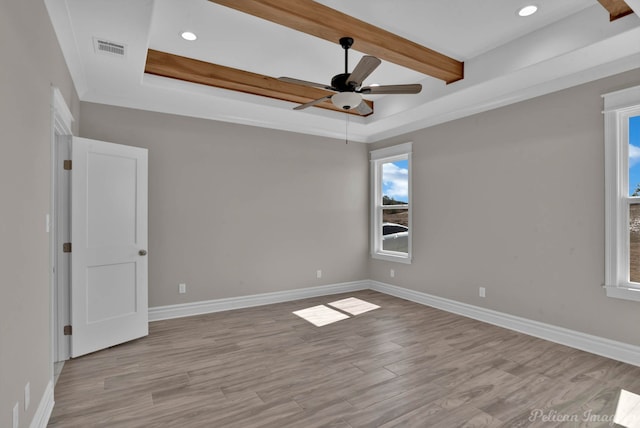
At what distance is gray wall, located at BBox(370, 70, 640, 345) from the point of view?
11.0 ft

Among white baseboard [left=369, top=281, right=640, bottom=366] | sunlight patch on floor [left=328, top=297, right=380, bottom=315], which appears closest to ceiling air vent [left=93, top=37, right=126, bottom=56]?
sunlight patch on floor [left=328, top=297, right=380, bottom=315]

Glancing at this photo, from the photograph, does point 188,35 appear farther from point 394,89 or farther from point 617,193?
point 617,193

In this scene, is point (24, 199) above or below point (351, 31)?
below

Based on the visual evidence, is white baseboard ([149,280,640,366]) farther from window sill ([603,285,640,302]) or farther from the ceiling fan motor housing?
the ceiling fan motor housing

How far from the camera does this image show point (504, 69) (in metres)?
3.39

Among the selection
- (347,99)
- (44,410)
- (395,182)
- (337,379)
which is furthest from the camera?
(395,182)

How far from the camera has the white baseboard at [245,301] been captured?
4387mm

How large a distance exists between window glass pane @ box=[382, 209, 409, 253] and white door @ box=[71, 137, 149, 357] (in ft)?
12.4

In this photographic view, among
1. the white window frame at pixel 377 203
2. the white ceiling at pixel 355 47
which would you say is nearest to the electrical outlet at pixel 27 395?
the white ceiling at pixel 355 47

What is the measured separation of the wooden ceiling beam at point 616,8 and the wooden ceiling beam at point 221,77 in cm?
292

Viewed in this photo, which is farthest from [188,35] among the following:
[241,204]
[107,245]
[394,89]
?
[241,204]

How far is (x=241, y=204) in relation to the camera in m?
4.93

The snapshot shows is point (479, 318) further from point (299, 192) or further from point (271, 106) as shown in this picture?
point (271, 106)

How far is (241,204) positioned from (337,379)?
9.40 ft
